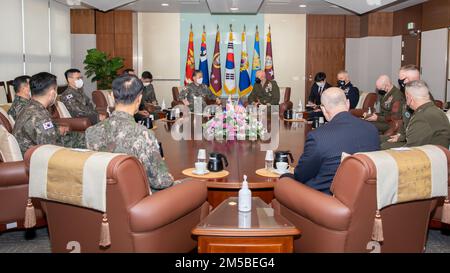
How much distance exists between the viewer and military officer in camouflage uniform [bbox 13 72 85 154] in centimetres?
391

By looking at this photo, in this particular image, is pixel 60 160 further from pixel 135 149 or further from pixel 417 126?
pixel 417 126

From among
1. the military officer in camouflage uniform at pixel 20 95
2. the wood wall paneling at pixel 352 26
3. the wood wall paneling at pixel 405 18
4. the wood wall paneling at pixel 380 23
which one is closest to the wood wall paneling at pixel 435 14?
the wood wall paneling at pixel 405 18

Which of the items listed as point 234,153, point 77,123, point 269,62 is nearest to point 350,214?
point 234,153

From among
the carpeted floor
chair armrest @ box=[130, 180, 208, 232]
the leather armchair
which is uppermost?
chair armrest @ box=[130, 180, 208, 232]

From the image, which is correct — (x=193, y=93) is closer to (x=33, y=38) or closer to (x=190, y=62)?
(x=33, y=38)

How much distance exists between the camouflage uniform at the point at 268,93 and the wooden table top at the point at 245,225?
6.66 meters

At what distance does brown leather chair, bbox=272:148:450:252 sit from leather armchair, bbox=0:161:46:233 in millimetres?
1963

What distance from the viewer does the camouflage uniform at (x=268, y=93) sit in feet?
30.2

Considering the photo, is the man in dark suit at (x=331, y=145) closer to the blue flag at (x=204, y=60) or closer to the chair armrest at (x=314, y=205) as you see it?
the chair armrest at (x=314, y=205)

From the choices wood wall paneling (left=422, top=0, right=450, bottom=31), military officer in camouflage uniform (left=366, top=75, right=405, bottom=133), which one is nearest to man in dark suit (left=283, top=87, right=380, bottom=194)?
military officer in camouflage uniform (left=366, top=75, right=405, bottom=133)

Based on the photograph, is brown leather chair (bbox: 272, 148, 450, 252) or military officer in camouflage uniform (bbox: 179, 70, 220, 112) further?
military officer in camouflage uniform (bbox: 179, 70, 220, 112)

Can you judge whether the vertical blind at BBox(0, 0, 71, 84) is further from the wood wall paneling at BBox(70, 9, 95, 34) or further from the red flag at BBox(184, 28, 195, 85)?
the red flag at BBox(184, 28, 195, 85)

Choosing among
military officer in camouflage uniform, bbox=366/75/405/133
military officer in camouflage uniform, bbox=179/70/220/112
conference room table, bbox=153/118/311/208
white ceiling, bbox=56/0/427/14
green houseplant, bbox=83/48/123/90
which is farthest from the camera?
green houseplant, bbox=83/48/123/90

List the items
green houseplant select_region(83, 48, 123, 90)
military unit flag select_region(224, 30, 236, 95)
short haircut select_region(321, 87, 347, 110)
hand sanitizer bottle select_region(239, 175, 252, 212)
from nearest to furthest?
hand sanitizer bottle select_region(239, 175, 252, 212) → short haircut select_region(321, 87, 347, 110) → green houseplant select_region(83, 48, 123, 90) → military unit flag select_region(224, 30, 236, 95)
